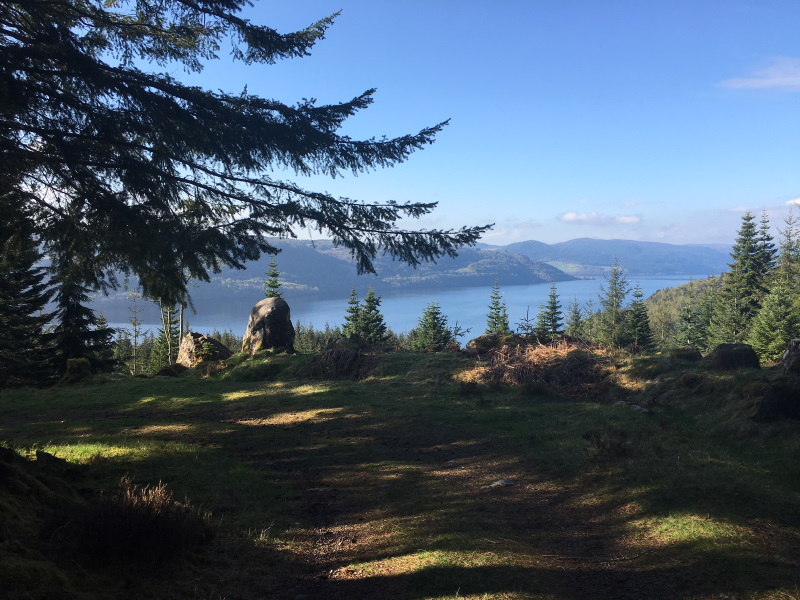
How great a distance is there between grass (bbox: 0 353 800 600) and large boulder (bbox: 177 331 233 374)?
25.9ft

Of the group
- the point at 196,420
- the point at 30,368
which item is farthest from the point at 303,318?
the point at 196,420

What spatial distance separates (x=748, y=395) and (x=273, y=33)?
10.4 meters

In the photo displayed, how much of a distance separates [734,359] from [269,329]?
15671 millimetres

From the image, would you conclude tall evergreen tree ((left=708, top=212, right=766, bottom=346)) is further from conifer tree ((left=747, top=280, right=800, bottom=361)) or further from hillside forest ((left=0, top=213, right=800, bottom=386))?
conifer tree ((left=747, top=280, right=800, bottom=361))

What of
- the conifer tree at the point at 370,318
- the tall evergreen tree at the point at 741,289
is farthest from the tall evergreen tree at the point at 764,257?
the conifer tree at the point at 370,318

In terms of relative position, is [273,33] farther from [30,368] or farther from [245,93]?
[30,368]

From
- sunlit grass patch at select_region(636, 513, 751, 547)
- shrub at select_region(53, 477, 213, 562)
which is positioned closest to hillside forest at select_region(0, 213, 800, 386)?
shrub at select_region(53, 477, 213, 562)

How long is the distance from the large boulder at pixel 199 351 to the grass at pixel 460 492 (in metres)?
7.90

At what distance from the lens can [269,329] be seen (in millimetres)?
19781

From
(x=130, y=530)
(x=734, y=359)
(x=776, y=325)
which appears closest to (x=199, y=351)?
(x=130, y=530)

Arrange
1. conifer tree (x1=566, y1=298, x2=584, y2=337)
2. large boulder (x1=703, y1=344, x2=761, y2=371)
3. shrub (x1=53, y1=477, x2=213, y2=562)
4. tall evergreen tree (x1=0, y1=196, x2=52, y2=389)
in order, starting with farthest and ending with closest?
conifer tree (x1=566, y1=298, x2=584, y2=337) < tall evergreen tree (x1=0, y1=196, x2=52, y2=389) < large boulder (x1=703, y1=344, x2=761, y2=371) < shrub (x1=53, y1=477, x2=213, y2=562)

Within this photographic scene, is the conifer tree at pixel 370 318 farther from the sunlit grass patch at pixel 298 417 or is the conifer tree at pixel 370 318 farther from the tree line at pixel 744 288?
the sunlit grass patch at pixel 298 417

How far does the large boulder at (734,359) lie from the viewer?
1050 centimetres

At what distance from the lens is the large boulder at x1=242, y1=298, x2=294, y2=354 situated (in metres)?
19.8
